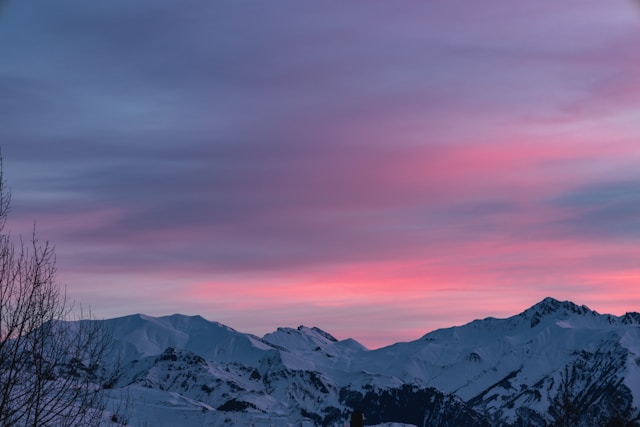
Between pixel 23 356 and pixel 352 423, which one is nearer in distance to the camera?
pixel 352 423

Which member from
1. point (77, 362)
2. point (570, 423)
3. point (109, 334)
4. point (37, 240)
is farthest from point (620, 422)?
point (37, 240)

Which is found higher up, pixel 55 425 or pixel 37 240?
pixel 37 240

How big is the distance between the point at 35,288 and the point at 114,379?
655 centimetres

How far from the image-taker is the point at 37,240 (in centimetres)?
3941

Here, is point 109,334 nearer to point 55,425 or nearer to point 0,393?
point 55,425

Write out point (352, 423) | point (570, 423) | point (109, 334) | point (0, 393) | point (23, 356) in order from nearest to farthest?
point (352, 423)
point (0, 393)
point (23, 356)
point (570, 423)
point (109, 334)

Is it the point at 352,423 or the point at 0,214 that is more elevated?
the point at 0,214

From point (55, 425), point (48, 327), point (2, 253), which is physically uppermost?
point (2, 253)

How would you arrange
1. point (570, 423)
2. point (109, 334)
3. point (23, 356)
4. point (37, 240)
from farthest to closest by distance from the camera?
point (109, 334)
point (570, 423)
point (37, 240)
point (23, 356)

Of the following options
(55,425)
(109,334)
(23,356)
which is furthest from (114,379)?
(109,334)

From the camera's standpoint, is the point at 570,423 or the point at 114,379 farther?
the point at 570,423

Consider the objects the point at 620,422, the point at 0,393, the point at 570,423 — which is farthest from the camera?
the point at 620,422

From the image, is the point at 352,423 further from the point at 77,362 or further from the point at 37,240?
the point at 77,362

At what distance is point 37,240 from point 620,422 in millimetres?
52810
